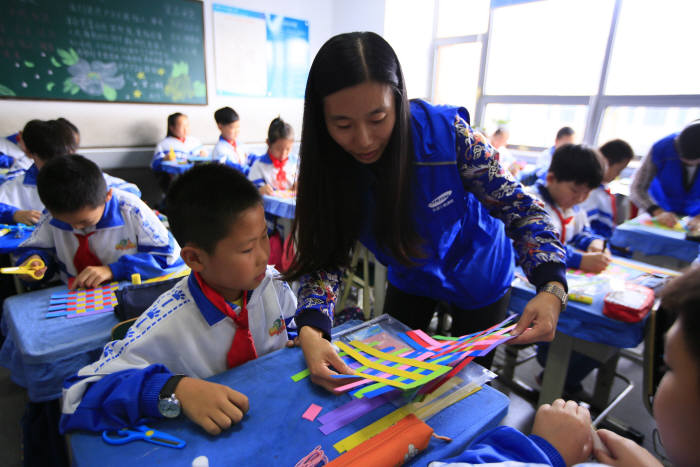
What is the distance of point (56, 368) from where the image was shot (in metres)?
1.04

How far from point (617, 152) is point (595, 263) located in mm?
1688

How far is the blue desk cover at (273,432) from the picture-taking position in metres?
0.60

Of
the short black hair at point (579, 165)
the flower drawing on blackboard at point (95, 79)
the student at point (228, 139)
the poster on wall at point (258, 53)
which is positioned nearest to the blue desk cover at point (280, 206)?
the student at point (228, 139)

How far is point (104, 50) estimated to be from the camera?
13.5 feet

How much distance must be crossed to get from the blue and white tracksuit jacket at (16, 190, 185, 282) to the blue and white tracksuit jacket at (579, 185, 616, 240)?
2611mm

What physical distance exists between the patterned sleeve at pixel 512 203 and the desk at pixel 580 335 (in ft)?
2.08

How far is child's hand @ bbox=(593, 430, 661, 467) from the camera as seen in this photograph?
607mm

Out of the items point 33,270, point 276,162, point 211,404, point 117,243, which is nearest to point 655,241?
point 211,404

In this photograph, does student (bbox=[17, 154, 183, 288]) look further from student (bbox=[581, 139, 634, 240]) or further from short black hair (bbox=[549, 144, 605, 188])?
student (bbox=[581, 139, 634, 240])

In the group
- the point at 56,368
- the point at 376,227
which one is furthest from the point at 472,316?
the point at 56,368

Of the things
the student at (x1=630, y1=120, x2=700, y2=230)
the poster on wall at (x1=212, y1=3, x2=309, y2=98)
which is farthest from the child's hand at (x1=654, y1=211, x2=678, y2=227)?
the poster on wall at (x1=212, y1=3, x2=309, y2=98)

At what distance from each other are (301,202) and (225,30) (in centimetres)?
483

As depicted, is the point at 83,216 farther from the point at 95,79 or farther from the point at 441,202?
the point at 95,79

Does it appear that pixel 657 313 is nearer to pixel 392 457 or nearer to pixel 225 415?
pixel 392 457
